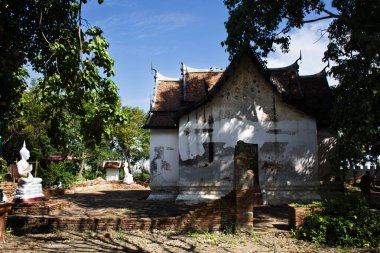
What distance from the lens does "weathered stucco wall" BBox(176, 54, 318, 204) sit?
15555mm

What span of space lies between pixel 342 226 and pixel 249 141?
7.19 meters

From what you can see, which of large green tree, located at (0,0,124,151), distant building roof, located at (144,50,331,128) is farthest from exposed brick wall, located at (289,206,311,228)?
distant building roof, located at (144,50,331,128)

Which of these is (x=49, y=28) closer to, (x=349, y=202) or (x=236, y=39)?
(x=236, y=39)

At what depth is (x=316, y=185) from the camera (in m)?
15.4

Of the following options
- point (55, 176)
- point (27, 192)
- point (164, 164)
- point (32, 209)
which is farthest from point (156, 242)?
point (55, 176)

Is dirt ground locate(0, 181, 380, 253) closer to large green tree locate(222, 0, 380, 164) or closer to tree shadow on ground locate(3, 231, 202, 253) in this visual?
tree shadow on ground locate(3, 231, 202, 253)

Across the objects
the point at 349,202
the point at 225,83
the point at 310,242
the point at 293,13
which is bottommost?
the point at 310,242

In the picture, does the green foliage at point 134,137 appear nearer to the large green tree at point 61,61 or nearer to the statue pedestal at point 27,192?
the statue pedestal at point 27,192

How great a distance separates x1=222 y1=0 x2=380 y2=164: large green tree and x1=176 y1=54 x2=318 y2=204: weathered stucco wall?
1.61 metres

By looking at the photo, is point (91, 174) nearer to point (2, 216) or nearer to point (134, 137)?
point (134, 137)

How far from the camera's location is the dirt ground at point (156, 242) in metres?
8.59

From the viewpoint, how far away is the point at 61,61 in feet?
31.3

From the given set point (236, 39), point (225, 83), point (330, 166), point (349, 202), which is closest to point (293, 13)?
point (236, 39)

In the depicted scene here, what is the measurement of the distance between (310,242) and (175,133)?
10.5 meters
